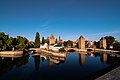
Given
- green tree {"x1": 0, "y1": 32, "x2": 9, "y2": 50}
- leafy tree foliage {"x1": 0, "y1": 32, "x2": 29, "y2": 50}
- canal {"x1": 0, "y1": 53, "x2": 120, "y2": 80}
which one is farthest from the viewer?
leafy tree foliage {"x1": 0, "y1": 32, "x2": 29, "y2": 50}

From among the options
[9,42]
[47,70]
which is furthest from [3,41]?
[47,70]

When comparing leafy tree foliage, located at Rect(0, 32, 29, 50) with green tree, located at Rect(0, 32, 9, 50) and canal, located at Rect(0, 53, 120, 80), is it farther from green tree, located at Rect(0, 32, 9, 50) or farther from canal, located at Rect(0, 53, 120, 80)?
canal, located at Rect(0, 53, 120, 80)

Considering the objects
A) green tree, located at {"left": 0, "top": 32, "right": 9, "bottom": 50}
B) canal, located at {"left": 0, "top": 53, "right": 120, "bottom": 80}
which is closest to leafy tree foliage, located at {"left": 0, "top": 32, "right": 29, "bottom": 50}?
green tree, located at {"left": 0, "top": 32, "right": 9, "bottom": 50}

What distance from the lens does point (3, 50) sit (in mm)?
81375

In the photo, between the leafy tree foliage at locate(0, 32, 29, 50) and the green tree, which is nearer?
the green tree

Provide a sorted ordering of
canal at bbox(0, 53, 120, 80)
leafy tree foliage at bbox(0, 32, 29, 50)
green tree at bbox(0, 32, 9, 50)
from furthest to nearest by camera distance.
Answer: leafy tree foliage at bbox(0, 32, 29, 50) → green tree at bbox(0, 32, 9, 50) → canal at bbox(0, 53, 120, 80)

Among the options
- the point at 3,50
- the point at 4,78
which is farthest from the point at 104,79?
the point at 3,50

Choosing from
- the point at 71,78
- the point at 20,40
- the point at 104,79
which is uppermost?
the point at 20,40

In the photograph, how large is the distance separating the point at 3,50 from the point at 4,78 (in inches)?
2121

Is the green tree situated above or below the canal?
above

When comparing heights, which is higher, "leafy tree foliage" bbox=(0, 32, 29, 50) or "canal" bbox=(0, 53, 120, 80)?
"leafy tree foliage" bbox=(0, 32, 29, 50)

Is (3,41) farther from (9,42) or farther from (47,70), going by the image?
Result: (47,70)

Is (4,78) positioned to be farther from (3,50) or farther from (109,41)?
(109,41)

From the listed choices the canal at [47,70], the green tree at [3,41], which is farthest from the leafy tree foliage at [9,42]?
A: the canal at [47,70]
